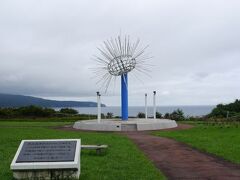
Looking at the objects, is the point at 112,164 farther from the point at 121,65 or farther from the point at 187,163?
the point at 121,65

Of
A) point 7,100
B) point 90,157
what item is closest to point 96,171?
point 90,157

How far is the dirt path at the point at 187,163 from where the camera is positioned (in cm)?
945

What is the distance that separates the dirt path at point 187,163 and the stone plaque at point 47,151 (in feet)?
7.37

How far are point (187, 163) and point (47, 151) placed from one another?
3861mm

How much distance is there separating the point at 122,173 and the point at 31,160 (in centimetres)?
205

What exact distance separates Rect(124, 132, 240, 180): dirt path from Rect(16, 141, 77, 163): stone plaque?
2.25 meters

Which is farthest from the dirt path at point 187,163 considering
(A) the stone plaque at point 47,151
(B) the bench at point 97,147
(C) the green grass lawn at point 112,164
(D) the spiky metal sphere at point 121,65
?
(D) the spiky metal sphere at point 121,65

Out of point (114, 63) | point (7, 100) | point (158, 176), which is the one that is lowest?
point (158, 176)

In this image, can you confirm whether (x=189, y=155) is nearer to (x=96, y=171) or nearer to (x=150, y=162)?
(x=150, y=162)

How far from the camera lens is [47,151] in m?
9.23

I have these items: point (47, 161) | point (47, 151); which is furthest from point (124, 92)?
point (47, 161)

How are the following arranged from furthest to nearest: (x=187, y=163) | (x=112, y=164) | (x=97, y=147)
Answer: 1. (x=97, y=147)
2. (x=187, y=163)
3. (x=112, y=164)

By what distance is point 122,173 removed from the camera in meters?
9.55

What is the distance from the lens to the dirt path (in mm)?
9453
